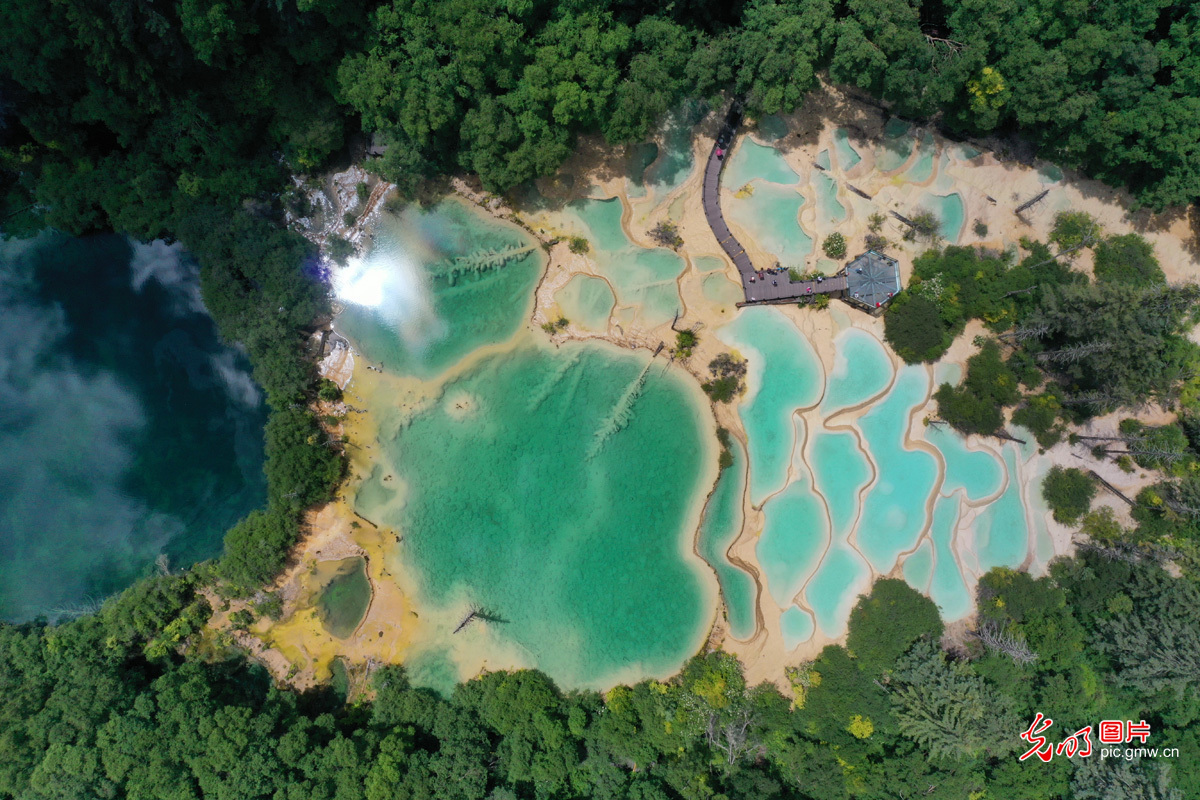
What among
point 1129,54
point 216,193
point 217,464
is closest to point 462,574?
point 217,464

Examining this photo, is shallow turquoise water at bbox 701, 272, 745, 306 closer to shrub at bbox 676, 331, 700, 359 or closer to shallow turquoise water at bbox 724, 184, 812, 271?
shrub at bbox 676, 331, 700, 359

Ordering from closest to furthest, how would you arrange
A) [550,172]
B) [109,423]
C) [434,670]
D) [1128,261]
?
[550,172], [1128,261], [109,423], [434,670]

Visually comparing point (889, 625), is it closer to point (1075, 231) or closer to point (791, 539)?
point (791, 539)

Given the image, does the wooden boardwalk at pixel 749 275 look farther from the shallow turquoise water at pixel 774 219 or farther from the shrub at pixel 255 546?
the shrub at pixel 255 546

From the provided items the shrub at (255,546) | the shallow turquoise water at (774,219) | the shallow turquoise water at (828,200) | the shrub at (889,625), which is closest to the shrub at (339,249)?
the shrub at (255,546)

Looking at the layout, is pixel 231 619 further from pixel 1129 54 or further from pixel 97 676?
pixel 1129 54

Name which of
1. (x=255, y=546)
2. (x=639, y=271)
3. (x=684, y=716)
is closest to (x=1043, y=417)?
(x=639, y=271)
